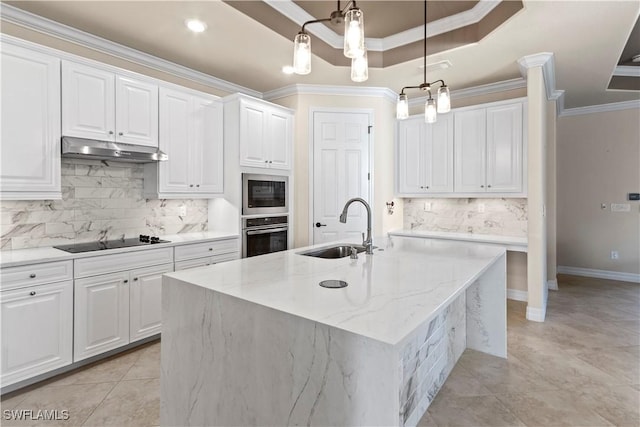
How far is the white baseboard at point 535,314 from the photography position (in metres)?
3.50

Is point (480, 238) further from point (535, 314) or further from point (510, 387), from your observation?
point (510, 387)

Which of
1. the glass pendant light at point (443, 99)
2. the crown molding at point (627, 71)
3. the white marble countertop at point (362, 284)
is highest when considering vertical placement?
the crown molding at point (627, 71)

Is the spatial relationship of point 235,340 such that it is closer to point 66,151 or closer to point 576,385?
point 66,151

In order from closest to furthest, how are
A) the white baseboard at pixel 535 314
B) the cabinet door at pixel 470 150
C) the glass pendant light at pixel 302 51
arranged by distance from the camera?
the glass pendant light at pixel 302 51
the white baseboard at pixel 535 314
the cabinet door at pixel 470 150

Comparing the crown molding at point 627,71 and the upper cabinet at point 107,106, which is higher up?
the crown molding at point 627,71

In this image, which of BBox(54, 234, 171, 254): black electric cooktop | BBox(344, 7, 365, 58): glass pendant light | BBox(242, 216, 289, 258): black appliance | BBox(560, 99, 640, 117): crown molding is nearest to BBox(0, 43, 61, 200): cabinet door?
BBox(54, 234, 171, 254): black electric cooktop

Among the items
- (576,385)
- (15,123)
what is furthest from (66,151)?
(576,385)

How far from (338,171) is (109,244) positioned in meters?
2.60

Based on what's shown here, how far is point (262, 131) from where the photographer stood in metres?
3.87

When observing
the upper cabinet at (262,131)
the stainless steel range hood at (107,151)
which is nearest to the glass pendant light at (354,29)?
the stainless steel range hood at (107,151)

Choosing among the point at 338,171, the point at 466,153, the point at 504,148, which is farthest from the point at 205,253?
the point at 504,148

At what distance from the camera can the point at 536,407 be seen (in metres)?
2.08

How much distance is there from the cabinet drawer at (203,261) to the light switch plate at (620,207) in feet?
18.3

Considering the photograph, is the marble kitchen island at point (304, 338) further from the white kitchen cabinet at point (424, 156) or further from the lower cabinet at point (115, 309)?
the white kitchen cabinet at point (424, 156)
